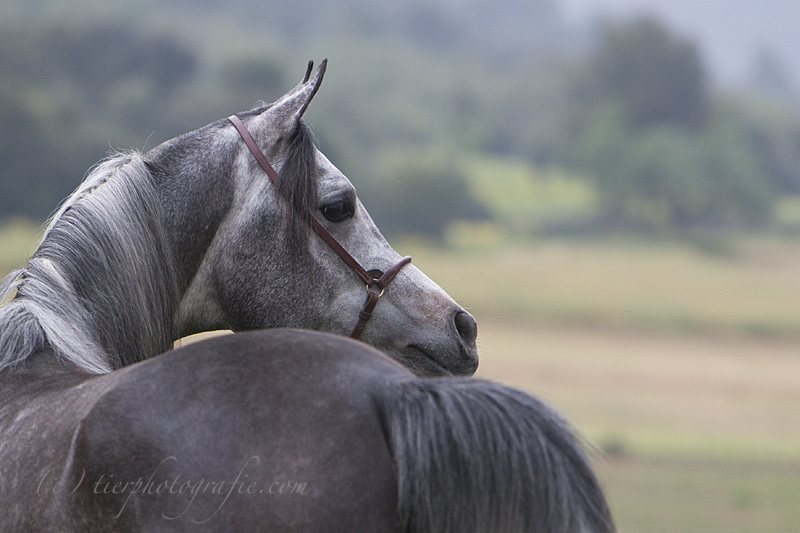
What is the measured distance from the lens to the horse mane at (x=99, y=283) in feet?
7.74

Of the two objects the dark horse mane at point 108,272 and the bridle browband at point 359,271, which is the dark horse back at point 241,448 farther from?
the bridle browband at point 359,271

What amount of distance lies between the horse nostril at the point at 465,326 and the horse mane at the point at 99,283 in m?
0.87

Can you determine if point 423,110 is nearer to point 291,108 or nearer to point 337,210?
point 291,108

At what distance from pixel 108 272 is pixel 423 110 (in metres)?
63.5

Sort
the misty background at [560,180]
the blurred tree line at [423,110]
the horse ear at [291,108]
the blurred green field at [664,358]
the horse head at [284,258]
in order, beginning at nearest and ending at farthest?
the horse head at [284,258], the horse ear at [291,108], the blurred green field at [664,358], the misty background at [560,180], the blurred tree line at [423,110]

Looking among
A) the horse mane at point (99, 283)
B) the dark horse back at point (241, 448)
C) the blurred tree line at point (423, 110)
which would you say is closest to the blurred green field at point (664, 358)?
the blurred tree line at point (423, 110)

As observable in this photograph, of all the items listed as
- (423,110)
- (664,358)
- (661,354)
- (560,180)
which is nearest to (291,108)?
(664,358)

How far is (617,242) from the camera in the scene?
50.7 meters

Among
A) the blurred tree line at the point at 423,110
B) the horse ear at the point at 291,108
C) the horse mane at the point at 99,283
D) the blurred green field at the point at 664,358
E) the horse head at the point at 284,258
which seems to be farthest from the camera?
the blurred tree line at the point at 423,110

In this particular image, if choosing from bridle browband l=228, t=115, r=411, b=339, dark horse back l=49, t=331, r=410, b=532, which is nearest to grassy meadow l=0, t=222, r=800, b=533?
bridle browband l=228, t=115, r=411, b=339

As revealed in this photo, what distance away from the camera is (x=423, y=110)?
214ft

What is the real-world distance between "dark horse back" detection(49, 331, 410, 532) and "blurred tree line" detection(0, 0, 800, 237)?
93.1ft

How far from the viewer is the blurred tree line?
39125mm

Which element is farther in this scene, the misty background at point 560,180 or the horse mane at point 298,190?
the misty background at point 560,180
